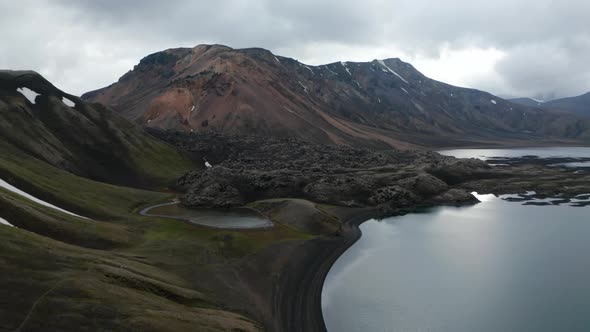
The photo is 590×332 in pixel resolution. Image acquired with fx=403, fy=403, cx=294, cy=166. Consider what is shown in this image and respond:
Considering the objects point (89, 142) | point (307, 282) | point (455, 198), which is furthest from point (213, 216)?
point (89, 142)

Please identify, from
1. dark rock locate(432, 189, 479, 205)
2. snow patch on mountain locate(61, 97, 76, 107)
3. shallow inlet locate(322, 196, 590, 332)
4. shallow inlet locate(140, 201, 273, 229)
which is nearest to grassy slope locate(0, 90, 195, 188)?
snow patch on mountain locate(61, 97, 76, 107)

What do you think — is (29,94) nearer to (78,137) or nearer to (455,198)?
(78,137)

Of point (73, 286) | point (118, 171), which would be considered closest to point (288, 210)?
point (73, 286)

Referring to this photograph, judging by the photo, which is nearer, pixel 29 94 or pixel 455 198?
pixel 455 198

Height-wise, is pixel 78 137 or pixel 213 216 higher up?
pixel 78 137

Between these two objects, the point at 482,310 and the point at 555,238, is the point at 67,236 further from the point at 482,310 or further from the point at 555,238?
the point at 555,238

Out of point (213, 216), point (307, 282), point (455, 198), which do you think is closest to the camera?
point (307, 282)

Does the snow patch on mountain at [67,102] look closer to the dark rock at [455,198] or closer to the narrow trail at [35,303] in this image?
the dark rock at [455,198]
